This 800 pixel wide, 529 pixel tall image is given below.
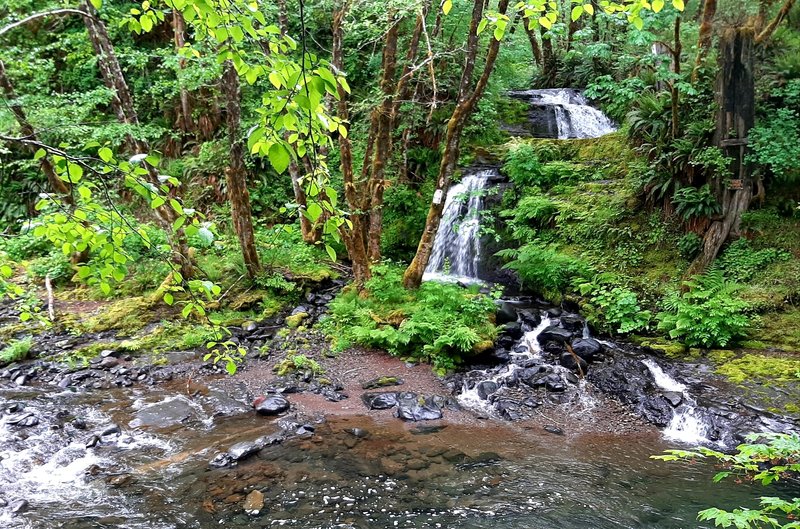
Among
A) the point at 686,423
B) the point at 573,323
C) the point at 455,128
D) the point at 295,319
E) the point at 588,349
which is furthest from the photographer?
the point at 295,319

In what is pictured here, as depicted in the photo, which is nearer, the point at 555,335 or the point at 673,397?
the point at 673,397

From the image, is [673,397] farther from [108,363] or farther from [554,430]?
[108,363]

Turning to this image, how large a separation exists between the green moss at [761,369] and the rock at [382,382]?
5.29 m

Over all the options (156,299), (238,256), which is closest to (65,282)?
(156,299)

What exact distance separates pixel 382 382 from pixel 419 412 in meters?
1.16

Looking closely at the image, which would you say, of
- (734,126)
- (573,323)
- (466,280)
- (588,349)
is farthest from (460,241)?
(734,126)

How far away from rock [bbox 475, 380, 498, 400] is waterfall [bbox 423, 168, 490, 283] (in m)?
4.50

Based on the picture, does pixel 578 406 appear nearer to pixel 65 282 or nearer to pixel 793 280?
pixel 793 280

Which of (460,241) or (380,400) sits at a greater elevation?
(460,241)

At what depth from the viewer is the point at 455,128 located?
9.55 m

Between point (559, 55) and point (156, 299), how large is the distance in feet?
58.5

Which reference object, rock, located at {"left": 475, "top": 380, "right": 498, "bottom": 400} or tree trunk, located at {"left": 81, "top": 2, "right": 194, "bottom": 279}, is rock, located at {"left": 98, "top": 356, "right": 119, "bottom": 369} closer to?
tree trunk, located at {"left": 81, "top": 2, "right": 194, "bottom": 279}

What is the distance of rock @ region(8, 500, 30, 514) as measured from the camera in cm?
510

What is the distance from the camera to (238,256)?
1184cm
